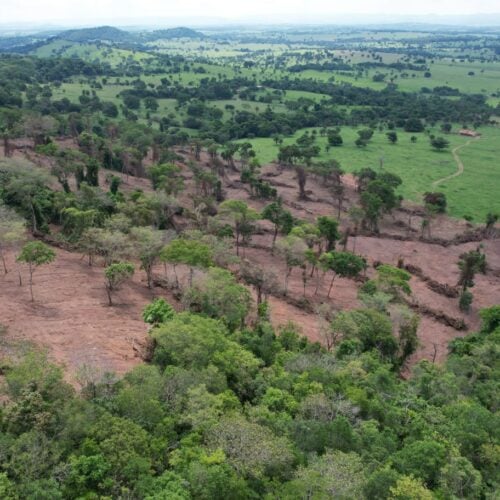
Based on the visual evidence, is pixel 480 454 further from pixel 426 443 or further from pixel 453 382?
pixel 453 382

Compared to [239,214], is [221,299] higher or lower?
higher

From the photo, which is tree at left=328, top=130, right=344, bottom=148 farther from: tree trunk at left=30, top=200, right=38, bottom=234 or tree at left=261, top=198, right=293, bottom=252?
tree trunk at left=30, top=200, right=38, bottom=234

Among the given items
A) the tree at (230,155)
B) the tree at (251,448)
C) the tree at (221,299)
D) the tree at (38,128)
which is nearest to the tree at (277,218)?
the tree at (221,299)

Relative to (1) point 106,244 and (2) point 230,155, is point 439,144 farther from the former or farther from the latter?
(1) point 106,244

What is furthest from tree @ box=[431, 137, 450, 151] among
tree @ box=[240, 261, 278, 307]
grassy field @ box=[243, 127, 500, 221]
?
tree @ box=[240, 261, 278, 307]

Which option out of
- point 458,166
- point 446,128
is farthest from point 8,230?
point 446,128

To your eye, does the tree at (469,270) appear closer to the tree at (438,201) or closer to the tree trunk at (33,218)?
the tree at (438,201)
